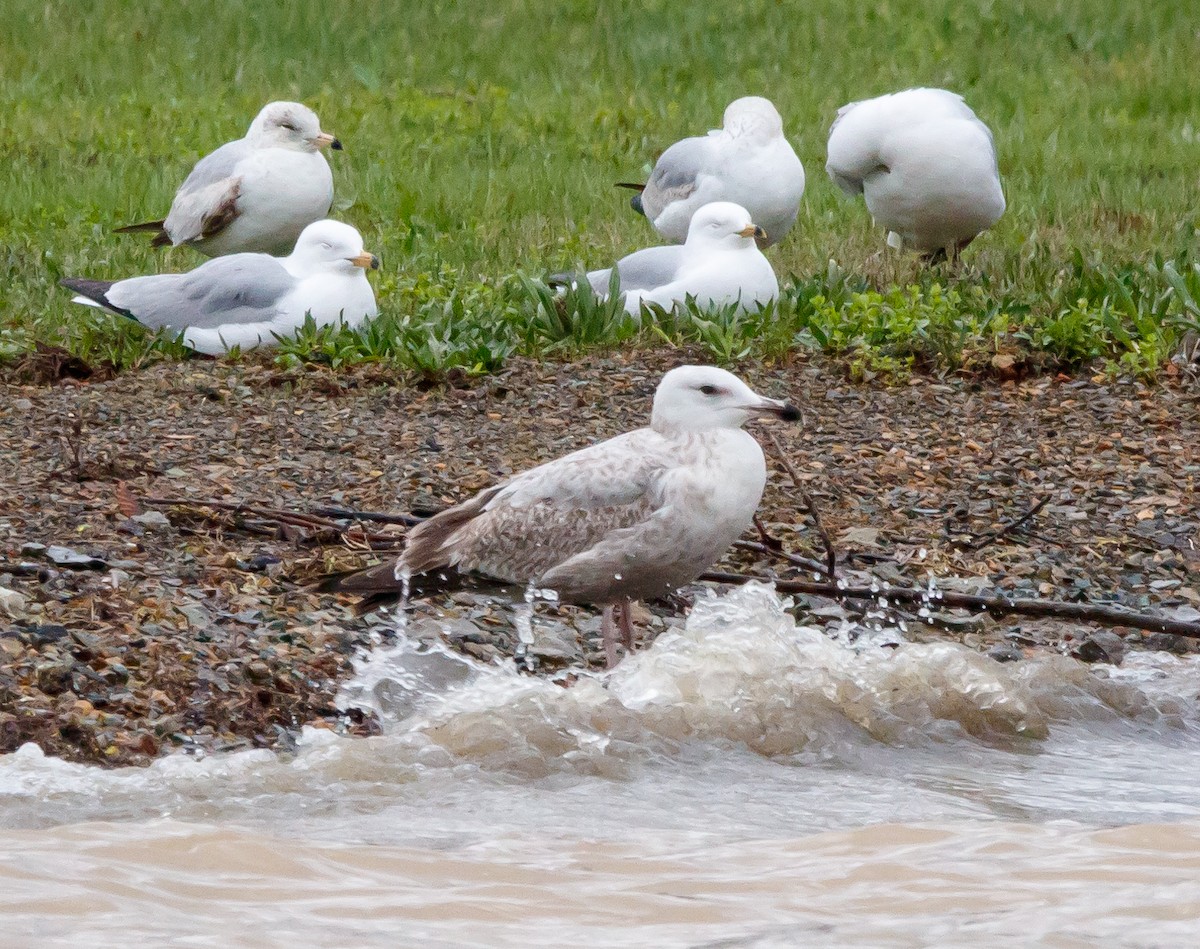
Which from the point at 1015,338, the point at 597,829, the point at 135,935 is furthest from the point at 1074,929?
the point at 1015,338

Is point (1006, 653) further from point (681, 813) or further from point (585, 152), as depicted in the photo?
point (585, 152)

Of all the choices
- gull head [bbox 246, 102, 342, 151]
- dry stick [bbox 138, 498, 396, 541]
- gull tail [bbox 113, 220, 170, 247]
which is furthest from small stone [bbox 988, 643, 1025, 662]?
gull tail [bbox 113, 220, 170, 247]

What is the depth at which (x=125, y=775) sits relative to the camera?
395cm

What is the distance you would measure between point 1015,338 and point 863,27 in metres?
10.1

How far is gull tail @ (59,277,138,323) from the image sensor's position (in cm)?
816

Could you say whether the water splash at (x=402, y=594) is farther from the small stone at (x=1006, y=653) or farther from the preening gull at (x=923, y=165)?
the preening gull at (x=923, y=165)

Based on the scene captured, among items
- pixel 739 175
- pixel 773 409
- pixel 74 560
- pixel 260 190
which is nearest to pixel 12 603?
pixel 74 560

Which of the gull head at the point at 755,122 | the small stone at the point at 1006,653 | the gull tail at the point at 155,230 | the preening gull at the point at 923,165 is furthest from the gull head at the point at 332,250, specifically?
the small stone at the point at 1006,653

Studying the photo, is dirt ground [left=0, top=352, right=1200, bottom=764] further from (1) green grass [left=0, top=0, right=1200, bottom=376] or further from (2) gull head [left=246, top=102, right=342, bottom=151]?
(2) gull head [left=246, top=102, right=342, bottom=151]

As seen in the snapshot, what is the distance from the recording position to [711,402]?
15.5ft

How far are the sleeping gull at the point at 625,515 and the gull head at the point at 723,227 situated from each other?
330 cm

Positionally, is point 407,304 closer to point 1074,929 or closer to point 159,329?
point 159,329

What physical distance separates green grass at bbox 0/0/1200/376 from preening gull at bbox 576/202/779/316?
0.13 meters

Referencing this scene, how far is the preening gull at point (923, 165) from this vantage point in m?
8.90
